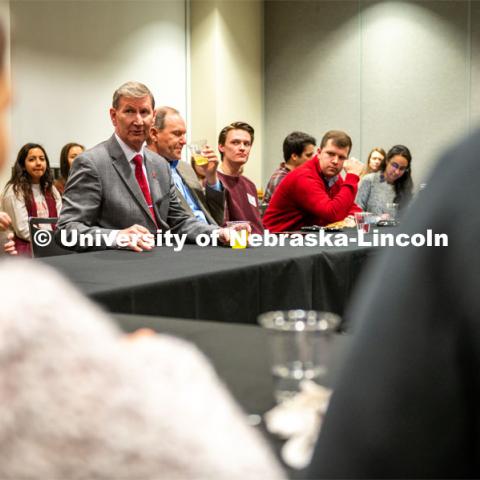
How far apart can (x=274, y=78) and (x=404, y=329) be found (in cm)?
876

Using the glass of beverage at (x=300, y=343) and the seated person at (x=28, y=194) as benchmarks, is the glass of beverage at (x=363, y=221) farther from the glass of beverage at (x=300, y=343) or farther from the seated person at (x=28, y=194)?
the glass of beverage at (x=300, y=343)

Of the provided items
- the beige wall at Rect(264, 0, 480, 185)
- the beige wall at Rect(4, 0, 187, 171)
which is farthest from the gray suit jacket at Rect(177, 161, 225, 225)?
the beige wall at Rect(264, 0, 480, 185)

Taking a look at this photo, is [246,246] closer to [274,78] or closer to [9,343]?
[9,343]

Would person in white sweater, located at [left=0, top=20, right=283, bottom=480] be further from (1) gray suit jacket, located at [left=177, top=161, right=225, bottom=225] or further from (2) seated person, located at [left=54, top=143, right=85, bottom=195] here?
(2) seated person, located at [left=54, top=143, right=85, bottom=195]

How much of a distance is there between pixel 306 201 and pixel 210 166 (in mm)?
689

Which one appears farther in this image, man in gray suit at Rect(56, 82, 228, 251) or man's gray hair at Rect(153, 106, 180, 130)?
man's gray hair at Rect(153, 106, 180, 130)

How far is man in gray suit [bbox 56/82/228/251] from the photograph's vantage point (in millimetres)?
3193

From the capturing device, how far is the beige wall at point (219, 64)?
8077 millimetres

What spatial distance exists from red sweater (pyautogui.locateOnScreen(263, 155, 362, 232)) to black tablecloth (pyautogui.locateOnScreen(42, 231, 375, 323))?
1.17 metres

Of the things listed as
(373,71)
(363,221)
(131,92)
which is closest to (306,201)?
(363,221)

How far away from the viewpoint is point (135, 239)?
288 centimetres

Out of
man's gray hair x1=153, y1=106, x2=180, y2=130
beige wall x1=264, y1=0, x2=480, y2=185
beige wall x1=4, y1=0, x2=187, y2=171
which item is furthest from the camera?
beige wall x1=264, y1=0, x2=480, y2=185

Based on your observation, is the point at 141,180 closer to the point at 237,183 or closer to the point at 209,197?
the point at 209,197

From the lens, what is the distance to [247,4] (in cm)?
853
